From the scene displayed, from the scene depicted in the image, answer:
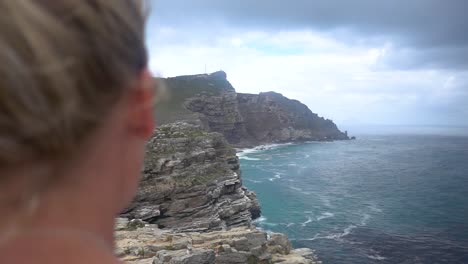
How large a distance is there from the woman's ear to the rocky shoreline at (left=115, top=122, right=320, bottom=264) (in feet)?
57.0

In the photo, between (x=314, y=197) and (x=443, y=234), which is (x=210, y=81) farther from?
(x=443, y=234)

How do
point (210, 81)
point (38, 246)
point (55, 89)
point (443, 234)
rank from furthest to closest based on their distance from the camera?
1. point (210, 81)
2. point (443, 234)
3. point (38, 246)
4. point (55, 89)

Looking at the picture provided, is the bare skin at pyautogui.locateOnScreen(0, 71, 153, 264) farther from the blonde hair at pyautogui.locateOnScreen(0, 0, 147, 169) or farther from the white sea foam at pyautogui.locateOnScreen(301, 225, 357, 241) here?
the white sea foam at pyautogui.locateOnScreen(301, 225, 357, 241)

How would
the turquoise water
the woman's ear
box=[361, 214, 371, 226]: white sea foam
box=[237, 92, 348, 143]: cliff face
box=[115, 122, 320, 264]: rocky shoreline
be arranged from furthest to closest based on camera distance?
box=[237, 92, 348, 143]: cliff face < box=[361, 214, 371, 226]: white sea foam < the turquoise water < box=[115, 122, 320, 264]: rocky shoreline < the woman's ear

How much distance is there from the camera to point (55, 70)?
94 cm

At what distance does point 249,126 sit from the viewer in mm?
135750

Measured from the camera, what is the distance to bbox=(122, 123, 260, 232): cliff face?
3253 centimetres

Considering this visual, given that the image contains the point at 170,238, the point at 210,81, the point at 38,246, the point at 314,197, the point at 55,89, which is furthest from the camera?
the point at 210,81

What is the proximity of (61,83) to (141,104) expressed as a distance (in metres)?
0.30

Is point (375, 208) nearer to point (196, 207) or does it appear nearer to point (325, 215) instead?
point (325, 215)

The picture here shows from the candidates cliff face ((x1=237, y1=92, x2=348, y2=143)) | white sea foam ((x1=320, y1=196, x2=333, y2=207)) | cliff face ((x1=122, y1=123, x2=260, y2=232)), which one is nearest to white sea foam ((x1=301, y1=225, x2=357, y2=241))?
cliff face ((x1=122, y1=123, x2=260, y2=232))

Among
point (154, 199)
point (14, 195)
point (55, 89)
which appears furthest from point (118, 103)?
point (154, 199)

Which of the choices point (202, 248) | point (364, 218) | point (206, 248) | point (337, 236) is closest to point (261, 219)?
point (337, 236)

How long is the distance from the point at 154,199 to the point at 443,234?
30.5 metres
